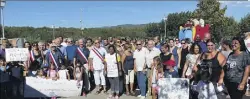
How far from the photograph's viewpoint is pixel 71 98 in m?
10.9

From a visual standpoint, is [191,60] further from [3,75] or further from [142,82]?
[3,75]

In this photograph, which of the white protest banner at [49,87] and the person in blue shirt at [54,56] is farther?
the person in blue shirt at [54,56]

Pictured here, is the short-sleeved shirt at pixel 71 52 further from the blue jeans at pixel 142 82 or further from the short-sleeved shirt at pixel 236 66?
the short-sleeved shirt at pixel 236 66

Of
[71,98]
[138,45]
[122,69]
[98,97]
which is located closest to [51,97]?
[71,98]

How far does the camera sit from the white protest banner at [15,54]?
10367 mm

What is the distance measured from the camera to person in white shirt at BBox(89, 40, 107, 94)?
11375mm

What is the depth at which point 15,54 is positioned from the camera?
410 inches

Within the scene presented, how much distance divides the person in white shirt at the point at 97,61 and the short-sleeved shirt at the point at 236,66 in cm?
472

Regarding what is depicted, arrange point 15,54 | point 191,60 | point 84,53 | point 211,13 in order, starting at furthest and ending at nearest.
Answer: point 211,13 → point 84,53 → point 15,54 → point 191,60

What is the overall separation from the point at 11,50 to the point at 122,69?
3.09 meters

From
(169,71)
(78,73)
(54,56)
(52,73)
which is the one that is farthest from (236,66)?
(54,56)

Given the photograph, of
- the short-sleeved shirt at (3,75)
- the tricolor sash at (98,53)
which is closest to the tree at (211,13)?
the tricolor sash at (98,53)

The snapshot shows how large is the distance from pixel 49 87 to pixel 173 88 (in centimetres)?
Answer: 390

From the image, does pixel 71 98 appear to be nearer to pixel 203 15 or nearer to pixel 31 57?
pixel 31 57
